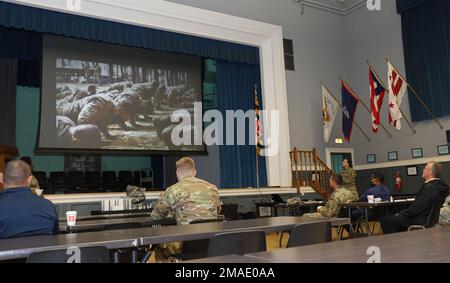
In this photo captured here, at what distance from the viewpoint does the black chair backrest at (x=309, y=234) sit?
8.41ft

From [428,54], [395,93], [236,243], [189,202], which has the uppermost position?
[428,54]

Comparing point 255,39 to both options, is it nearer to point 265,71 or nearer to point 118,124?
point 265,71

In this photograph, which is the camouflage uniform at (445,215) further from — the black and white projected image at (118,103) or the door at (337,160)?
the door at (337,160)

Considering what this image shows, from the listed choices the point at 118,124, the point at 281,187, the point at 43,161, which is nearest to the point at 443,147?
the point at 281,187

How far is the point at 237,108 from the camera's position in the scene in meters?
11.5

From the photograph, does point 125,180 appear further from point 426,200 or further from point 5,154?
point 426,200

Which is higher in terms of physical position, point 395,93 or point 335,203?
point 395,93

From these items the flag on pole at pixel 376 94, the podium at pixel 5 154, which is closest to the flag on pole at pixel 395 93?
the flag on pole at pixel 376 94

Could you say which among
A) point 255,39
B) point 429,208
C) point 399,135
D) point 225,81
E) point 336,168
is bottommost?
point 429,208

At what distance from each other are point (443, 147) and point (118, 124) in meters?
7.94

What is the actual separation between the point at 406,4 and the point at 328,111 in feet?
11.4

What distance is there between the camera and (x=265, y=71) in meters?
11.3

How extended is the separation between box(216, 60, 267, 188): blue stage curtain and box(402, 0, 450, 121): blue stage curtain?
163 inches

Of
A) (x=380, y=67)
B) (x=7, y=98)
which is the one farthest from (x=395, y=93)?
(x=7, y=98)
